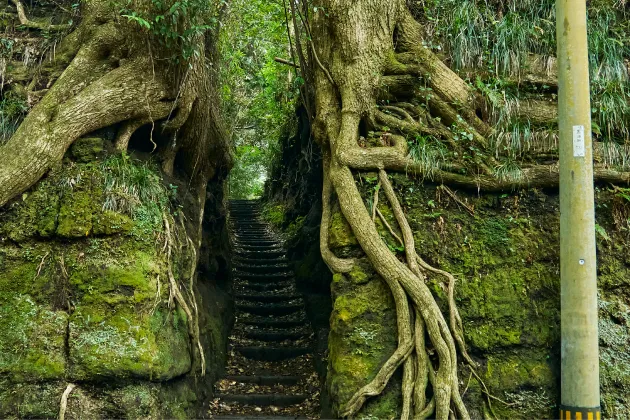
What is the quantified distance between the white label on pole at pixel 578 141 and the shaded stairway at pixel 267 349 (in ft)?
13.1

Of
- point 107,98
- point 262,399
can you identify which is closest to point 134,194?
point 107,98

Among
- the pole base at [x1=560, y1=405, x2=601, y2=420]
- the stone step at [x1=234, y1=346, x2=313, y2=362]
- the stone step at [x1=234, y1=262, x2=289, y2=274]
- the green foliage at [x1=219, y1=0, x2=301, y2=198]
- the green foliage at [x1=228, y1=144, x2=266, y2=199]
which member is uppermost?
the green foliage at [x1=228, y1=144, x2=266, y2=199]

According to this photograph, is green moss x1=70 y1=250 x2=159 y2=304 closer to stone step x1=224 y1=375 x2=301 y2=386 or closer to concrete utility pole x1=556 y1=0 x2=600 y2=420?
stone step x1=224 y1=375 x2=301 y2=386

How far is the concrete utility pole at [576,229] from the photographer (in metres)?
3.81

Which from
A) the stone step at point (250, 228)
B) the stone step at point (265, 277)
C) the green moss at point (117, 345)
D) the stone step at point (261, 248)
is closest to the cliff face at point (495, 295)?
the green moss at point (117, 345)

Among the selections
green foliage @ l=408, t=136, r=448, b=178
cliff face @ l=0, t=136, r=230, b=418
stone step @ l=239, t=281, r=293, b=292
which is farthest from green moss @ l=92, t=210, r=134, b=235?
stone step @ l=239, t=281, r=293, b=292

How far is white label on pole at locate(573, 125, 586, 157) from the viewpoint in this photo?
154 inches

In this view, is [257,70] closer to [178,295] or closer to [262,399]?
[178,295]

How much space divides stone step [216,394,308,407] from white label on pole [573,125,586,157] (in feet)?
13.8

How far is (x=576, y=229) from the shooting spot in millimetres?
3887

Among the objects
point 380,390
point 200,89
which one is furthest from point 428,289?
point 200,89

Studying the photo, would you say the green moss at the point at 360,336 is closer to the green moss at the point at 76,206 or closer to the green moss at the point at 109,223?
the green moss at the point at 109,223

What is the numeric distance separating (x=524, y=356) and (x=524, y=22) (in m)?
4.05

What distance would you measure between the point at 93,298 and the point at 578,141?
437 cm
